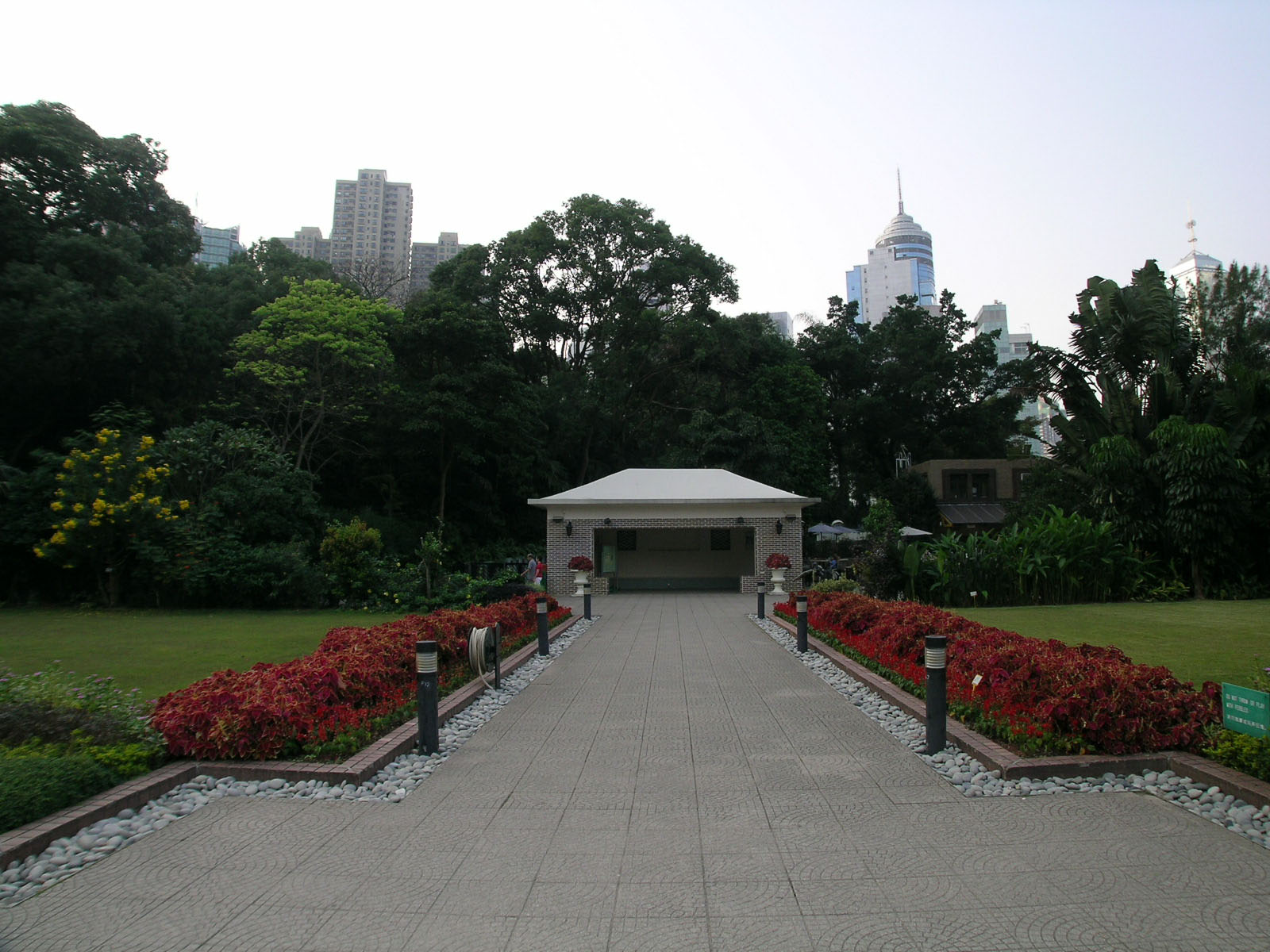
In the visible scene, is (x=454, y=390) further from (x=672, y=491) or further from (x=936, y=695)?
(x=936, y=695)

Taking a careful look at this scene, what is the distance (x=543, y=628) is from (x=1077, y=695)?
7604 millimetres

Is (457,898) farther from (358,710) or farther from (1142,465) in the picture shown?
(1142,465)

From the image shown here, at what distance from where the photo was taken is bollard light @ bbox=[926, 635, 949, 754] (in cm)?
616

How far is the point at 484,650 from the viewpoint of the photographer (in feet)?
29.9

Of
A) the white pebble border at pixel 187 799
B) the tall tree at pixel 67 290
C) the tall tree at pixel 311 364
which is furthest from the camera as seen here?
the tall tree at pixel 311 364

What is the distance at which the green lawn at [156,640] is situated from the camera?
9977mm

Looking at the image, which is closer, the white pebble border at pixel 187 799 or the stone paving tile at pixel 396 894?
the stone paving tile at pixel 396 894

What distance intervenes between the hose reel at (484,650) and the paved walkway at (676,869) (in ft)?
8.43

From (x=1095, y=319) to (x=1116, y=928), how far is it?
2239 cm

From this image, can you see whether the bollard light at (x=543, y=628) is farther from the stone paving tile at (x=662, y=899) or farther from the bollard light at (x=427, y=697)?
the stone paving tile at (x=662, y=899)

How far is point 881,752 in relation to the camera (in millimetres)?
6367

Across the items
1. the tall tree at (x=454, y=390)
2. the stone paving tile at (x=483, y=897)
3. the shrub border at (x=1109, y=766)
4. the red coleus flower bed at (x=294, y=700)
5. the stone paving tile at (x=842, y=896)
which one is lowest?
the stone paving tile at (x=483, y=897)

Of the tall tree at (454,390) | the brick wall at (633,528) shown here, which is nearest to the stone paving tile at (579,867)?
the brick wall at (633,528)

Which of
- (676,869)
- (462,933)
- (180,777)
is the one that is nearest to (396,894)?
(462,933)
